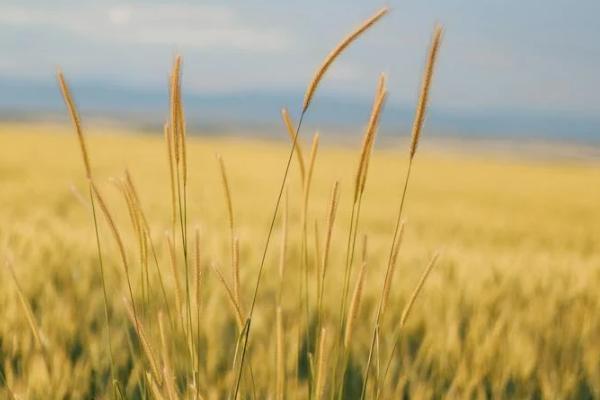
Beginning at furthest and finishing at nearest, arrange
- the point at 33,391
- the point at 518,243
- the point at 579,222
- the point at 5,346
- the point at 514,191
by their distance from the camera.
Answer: the point at 514,191 < the point at 579,222 < the point at 518,243 < the point at 5,346 < the point at 33,391

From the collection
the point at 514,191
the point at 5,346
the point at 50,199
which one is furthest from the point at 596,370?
the point at 514,191

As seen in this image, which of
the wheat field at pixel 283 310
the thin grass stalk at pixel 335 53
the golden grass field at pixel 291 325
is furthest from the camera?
the golden grass field at pixel 291 325

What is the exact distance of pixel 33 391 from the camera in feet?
4.89

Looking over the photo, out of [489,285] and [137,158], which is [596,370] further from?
[137,158]

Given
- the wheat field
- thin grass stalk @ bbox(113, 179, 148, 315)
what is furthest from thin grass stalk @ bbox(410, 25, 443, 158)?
thin grass stalk @ bbox(113, 179, 148, 315)

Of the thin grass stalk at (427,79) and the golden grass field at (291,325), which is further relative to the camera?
the golden grass field at (291,325)

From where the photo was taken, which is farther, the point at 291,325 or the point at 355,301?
the point at 291,325

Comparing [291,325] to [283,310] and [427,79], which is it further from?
[427,79]

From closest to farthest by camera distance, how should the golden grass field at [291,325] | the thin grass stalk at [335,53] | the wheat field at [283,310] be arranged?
the thin grass stalk at [335,53] → the wheat field at [283,310] → the golden grass field at [291,325]

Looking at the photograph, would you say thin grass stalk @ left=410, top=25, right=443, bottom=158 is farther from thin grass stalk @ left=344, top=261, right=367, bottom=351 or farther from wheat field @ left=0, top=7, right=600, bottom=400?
thin grass stalk @ left=344, top=261, right=367, bottom=351

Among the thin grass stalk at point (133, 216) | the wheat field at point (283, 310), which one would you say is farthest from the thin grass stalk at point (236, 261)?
the thin grass stalk at point (133, 216)

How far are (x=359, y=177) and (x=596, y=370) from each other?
4.43 feet

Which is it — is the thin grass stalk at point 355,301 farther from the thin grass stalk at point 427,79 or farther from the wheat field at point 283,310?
the thin grass stalk at point 427,79

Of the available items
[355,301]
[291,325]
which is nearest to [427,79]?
[355,301]
